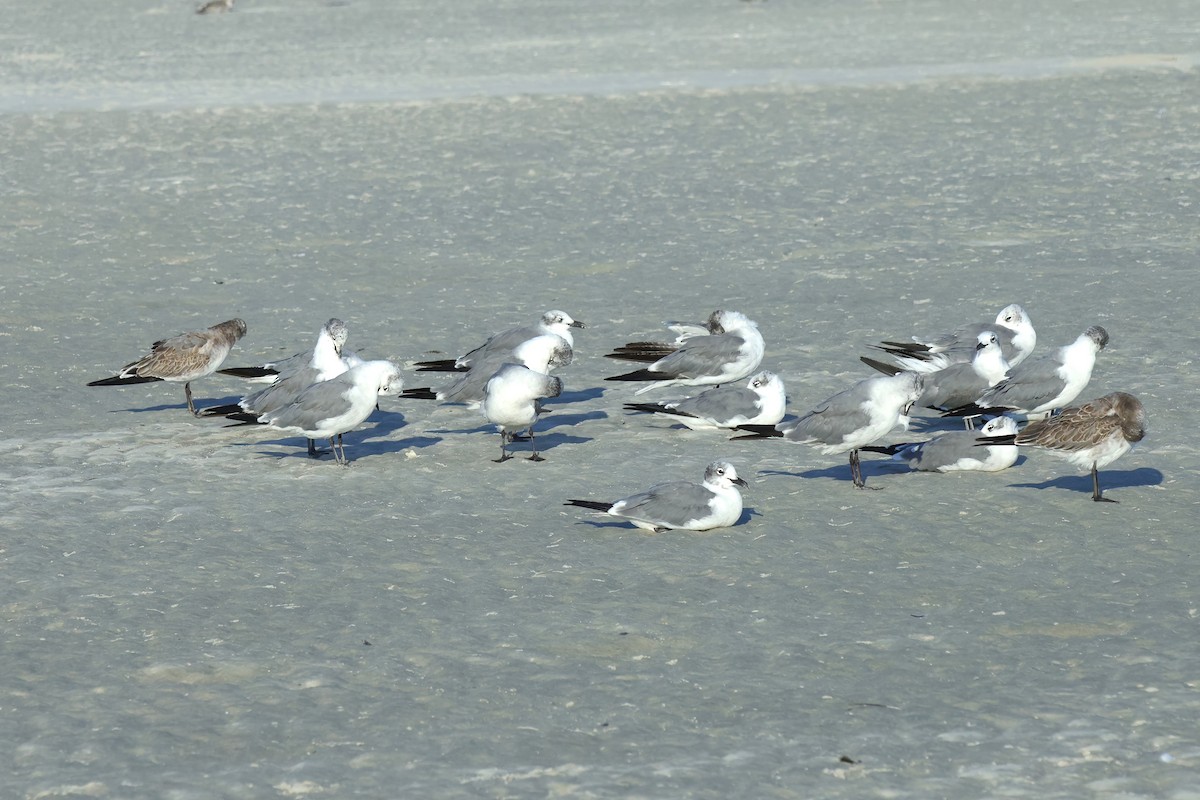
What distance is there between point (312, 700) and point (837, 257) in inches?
357

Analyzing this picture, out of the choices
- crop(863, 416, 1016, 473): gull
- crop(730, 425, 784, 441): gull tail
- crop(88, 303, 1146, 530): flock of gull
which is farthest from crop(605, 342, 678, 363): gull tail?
crop(863, 416, 1016, 473): gull

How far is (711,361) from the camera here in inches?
416

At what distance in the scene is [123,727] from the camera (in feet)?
19.2

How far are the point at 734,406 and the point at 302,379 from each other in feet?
8.22

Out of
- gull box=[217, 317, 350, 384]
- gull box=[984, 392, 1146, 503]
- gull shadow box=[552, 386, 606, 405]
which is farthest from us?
gull shadow box=[552, 386, 606, 405]

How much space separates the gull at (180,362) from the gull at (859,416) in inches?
158

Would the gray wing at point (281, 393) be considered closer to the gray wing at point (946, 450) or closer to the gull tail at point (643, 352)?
the gull tail at point (643, 352)

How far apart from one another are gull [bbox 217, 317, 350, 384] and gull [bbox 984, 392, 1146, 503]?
401cm

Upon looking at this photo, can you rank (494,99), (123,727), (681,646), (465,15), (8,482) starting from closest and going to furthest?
(123,727) → (681,646) → (8,482) → (494,99) → (465,15)

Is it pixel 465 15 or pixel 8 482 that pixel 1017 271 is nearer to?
pixel 8 482

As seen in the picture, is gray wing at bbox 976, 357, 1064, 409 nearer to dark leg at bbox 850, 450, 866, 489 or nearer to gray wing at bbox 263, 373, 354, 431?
dark leg at bbox 850, 450, 866, 489

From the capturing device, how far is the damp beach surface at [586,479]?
5.71 meters

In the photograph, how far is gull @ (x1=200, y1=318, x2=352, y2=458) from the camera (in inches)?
378

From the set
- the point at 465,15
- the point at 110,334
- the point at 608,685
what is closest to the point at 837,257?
the point at 110,334
